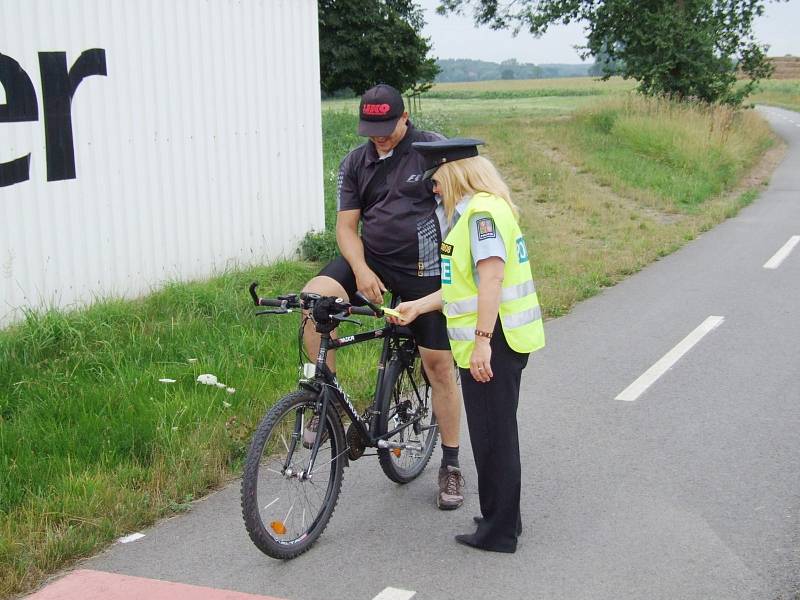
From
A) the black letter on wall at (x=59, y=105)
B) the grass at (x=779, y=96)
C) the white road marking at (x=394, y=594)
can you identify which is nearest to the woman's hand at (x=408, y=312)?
the white road marking at (x=394, y=594)

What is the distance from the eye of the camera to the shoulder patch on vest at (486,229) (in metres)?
4.29

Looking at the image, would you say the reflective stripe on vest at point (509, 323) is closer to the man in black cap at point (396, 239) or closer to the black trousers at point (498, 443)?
the black trousers at point (498, 443)

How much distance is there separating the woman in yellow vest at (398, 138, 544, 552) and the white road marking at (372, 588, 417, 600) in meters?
0.54

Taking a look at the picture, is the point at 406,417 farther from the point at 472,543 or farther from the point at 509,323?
the point at 509,323

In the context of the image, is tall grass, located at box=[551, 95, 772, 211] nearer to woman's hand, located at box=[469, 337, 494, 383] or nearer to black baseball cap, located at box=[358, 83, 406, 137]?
black baseball cap, located at box=[358, 83, 406, 137]

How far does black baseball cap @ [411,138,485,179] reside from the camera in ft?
14.3

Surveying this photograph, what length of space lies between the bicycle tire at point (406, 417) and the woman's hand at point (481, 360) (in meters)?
0.78

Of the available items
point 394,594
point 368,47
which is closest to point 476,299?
point 394,594

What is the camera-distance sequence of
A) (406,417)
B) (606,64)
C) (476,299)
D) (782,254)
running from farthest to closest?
(606,64) → (782,254) → (406,417) → (476,299)

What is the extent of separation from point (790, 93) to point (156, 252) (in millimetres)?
67911

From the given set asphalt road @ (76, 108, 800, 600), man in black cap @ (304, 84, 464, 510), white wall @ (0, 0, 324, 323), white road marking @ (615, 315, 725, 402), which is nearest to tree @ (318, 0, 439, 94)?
white wall @ (0, 0, 324, 323)

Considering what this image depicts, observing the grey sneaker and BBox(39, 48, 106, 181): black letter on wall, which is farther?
BBox(39, 48, 106, 181): black letter on wall

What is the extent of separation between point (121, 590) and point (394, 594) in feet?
3.83

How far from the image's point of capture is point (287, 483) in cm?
452
